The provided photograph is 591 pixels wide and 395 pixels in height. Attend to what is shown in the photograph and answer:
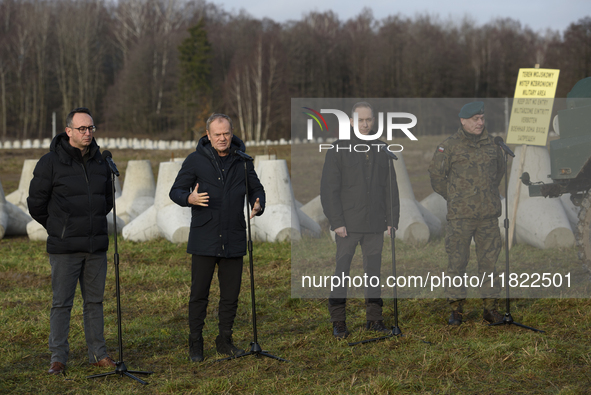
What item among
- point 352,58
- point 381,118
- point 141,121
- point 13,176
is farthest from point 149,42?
point 381,118

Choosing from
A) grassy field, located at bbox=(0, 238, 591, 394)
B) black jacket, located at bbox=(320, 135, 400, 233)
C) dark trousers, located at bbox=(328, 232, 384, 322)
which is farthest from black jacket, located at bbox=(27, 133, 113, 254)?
dark trousers, located at bbox=(328, 232, 384, 322)

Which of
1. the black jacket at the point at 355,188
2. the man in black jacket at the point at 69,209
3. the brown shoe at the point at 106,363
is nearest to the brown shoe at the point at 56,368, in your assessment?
the man in black jacket at the point at 69,209

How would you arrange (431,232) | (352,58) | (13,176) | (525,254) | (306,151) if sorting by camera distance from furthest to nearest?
(352,58) → (13,176) → (431,232) → (525,254) → (306,151)

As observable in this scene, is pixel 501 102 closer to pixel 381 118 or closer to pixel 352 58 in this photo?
pixel 381 118

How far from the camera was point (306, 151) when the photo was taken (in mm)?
7945

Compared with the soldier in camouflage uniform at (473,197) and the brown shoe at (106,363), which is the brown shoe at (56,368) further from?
the soldier in camouflage uniform at (473,197)

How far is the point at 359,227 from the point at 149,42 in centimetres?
5886

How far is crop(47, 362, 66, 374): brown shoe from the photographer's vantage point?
15.0 feet

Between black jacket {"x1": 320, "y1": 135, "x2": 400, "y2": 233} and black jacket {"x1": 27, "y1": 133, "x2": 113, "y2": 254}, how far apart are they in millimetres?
1955

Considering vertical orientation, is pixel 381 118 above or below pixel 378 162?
above

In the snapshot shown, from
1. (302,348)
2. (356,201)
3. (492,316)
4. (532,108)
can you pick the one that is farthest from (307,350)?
(532,108)

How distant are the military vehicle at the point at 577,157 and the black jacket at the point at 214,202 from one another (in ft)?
10.7

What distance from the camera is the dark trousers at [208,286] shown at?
15.8 ft


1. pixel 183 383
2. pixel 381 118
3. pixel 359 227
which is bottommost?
pixel 183 383
